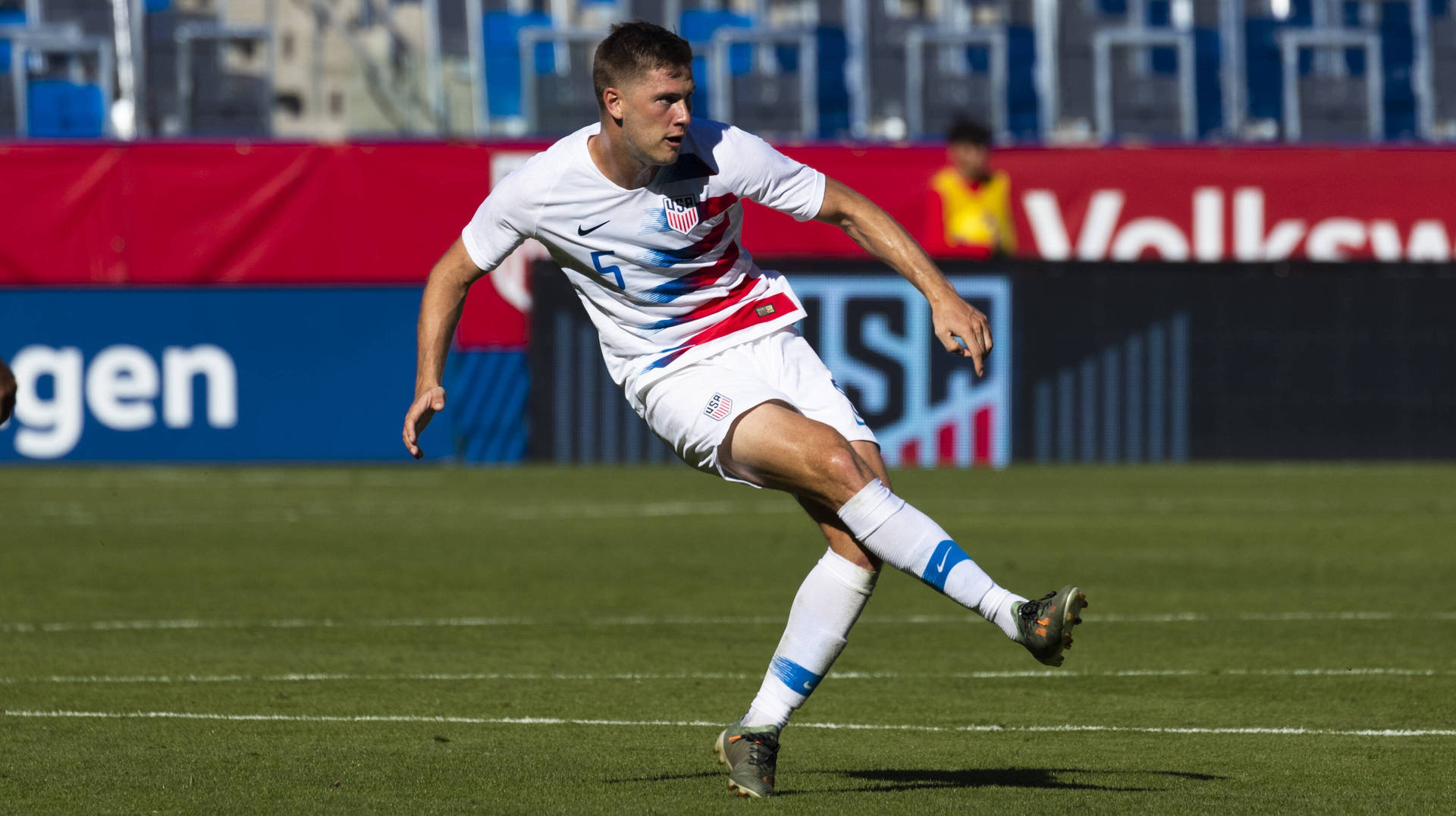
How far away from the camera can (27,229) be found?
60.0 ft

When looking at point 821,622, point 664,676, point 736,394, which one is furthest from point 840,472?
point 664,676

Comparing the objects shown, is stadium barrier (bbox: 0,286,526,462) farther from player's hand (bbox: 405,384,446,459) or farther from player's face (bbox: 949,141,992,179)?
player's hand (bbox: 405,384,446,459)

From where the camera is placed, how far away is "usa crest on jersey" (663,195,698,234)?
18.5 ft

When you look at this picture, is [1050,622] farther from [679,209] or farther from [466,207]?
[466,207]

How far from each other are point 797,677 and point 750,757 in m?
0.29

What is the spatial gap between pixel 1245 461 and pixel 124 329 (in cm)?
879

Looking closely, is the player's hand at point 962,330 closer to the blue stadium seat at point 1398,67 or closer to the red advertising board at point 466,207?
the red advertising board at point 466,207

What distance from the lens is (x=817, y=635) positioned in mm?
5695

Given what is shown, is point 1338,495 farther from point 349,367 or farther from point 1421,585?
point 349,367

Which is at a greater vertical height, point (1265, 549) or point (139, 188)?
point (139, 188)

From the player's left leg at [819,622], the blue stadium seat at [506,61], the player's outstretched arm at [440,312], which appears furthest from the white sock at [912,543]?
the blue stadium seat at [506,61]

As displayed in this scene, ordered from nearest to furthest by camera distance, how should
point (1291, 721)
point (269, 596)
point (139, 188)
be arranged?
point (1291, 721)
point (269, 596)
point (139, 188)

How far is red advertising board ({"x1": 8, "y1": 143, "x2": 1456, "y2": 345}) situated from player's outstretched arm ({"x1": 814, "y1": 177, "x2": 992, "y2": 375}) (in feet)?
37.6

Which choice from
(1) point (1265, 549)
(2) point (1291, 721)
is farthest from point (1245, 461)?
(2) point (1291, 721)
